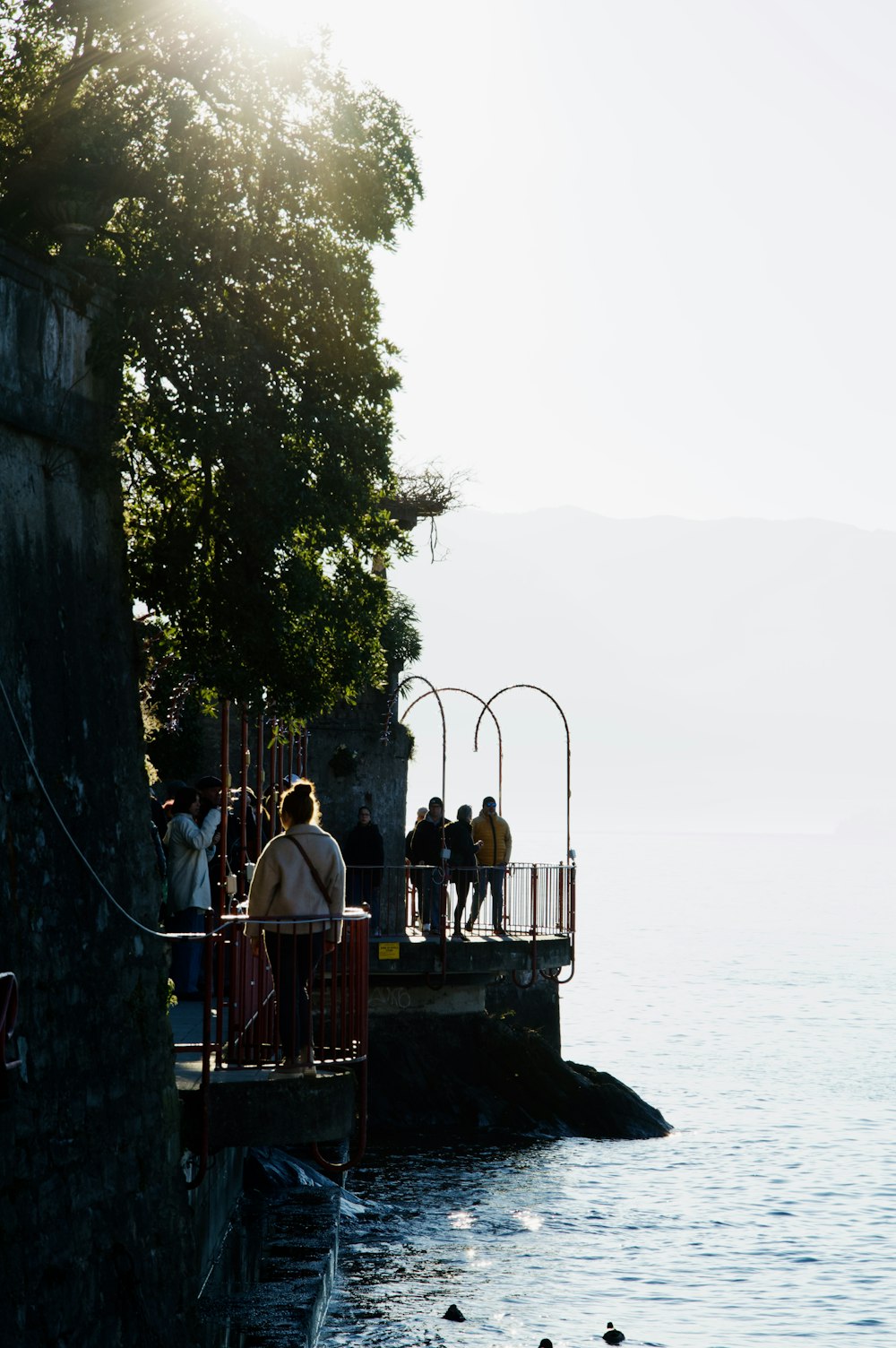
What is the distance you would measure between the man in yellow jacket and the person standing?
633mm

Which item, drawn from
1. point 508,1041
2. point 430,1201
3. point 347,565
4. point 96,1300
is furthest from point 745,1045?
point 96,1300

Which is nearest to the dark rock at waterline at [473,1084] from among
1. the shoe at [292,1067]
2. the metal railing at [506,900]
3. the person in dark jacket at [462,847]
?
the metal railing at [506,900]

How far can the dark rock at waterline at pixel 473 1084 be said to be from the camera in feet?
85.8

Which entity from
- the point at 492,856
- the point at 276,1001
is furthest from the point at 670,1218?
the point at 276,1001

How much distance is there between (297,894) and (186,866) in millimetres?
4148

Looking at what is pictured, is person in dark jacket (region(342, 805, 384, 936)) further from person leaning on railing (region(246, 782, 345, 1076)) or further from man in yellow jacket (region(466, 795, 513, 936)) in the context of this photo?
person leaning on railing (region(246, 782, 345, 1076))

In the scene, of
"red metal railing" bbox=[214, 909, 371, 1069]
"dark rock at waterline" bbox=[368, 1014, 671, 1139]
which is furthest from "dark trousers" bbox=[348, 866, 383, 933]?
"red metal railing" bbox=[214, 909, 371, 1069]

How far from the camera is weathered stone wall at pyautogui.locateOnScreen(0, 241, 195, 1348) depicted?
8391 mm

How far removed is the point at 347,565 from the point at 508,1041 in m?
15.8

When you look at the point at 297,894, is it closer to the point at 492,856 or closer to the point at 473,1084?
the point at 492,856

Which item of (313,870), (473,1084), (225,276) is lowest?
(473,1084)

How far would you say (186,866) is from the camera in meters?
14.4

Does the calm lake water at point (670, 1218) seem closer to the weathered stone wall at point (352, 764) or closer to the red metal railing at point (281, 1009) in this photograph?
the weathered stone wall at point (352, 764)

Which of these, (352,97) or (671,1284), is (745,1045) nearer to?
(671,1284)
